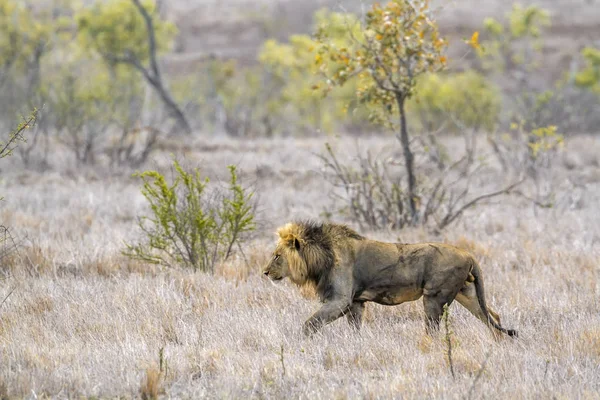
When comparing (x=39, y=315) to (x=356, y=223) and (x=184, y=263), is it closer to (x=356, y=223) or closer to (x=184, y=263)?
(x=184, y=263)

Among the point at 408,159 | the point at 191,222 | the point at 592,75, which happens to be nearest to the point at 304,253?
the point at 191,222

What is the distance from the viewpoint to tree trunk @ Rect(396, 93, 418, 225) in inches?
413

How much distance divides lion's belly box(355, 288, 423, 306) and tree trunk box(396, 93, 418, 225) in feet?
14.7

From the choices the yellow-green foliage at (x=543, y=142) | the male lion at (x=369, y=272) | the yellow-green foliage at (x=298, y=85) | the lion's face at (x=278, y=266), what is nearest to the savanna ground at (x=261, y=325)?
the male lion at (x=369, y=272)

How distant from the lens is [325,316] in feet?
20.0

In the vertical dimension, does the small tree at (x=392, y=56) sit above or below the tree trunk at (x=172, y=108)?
above

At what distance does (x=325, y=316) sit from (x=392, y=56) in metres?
5.37

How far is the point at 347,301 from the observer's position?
20.3 feet

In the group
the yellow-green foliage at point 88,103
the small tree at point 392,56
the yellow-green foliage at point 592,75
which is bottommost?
the yellow-green foliage at point 592,75

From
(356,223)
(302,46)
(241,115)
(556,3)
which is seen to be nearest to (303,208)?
(356,223)

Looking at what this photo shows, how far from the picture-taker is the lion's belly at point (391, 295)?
624 centimetres

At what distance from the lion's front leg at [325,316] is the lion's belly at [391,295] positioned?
0.93ft

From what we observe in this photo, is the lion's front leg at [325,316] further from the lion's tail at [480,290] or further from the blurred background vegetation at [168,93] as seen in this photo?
the blurred background vegetation at [168,93]

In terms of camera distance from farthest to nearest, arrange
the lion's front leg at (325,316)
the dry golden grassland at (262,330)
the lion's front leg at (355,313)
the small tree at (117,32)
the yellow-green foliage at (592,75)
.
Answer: the yellow-green foliage at (592,75)
the small tree at (117,32)
the lion's front leg at (355,313)
the lion's front leg at (325,316)
the dry golden grassland at (262,330)
